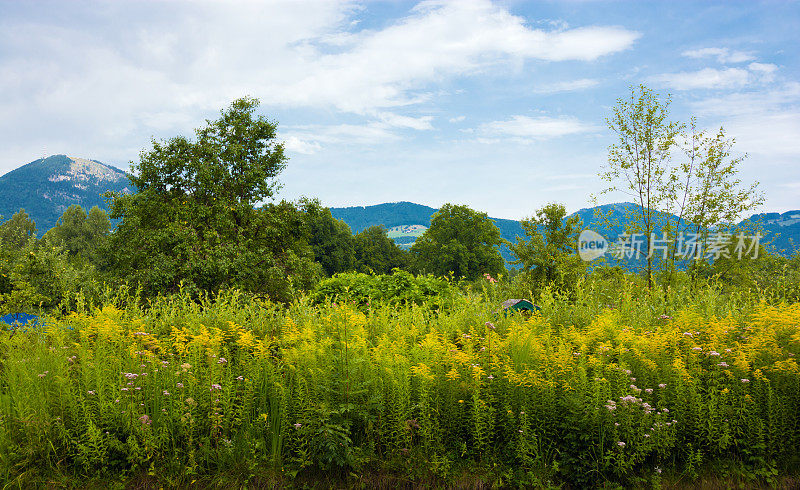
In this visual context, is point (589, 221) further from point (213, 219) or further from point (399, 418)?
point (213, 219)

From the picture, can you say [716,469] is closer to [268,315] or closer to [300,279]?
[268,315]

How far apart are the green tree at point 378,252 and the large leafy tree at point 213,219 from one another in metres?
24.5

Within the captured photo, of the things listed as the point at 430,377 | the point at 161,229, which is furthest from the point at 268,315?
the point at 161,229

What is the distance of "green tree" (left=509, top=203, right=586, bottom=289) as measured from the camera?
1498cm

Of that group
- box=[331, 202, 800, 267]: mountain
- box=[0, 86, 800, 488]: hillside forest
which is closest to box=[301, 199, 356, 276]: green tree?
box=[331, 202, 800, 267]: mountain

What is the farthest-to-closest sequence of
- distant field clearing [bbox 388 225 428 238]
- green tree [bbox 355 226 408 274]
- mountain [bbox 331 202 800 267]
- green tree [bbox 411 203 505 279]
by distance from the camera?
distant field clearing [bbox 388 225 428 238] < green tree [bbox 355 226 408 274] < green tree [bbox 411 203 505 279] < mountain [bbox 331 202 800 267]

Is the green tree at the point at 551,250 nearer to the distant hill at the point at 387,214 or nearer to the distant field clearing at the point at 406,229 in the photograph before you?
the distant field clearing at the point at 406,229

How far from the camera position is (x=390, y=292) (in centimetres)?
986

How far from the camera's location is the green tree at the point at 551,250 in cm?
1498

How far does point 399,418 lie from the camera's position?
3.46 m

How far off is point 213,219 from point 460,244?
24.3 meters

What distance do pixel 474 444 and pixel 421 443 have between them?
16.5 inches

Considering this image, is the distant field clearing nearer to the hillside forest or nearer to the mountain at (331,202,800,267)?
the mountain at (331,202,800,267)

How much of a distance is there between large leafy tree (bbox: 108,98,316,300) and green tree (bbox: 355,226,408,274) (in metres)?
24.5
